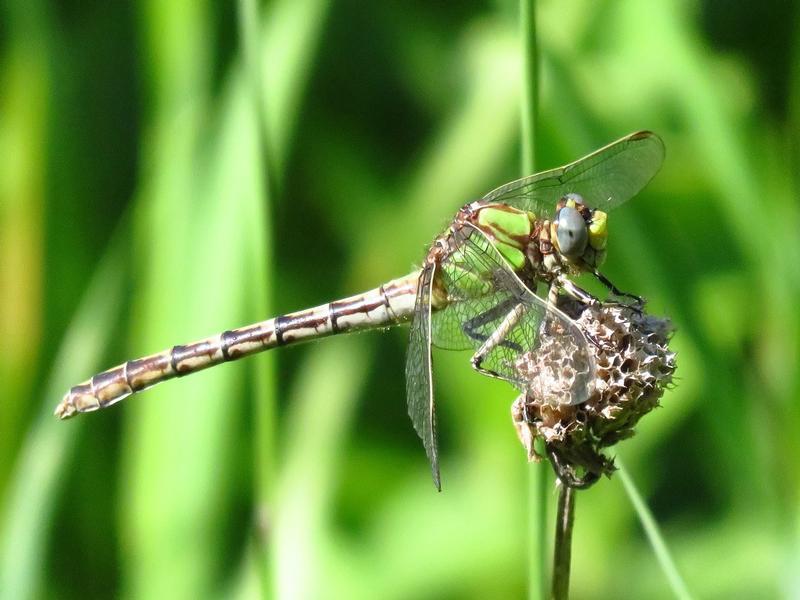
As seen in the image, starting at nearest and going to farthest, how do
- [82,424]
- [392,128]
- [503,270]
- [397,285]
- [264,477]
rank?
[264,477] → [503,270] → [397,285] → [82,424] → [392,128]

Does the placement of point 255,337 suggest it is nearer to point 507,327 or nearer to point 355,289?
point 507,327

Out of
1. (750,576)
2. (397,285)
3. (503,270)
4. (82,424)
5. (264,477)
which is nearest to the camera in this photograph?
(264,477)

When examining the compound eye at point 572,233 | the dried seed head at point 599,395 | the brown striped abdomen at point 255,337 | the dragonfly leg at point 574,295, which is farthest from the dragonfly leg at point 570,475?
the brown striped abdomen at point 255,337

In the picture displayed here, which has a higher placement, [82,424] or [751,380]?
[82,424]

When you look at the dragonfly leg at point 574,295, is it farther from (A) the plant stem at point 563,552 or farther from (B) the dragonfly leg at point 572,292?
(A) the plant stem at point 563,552

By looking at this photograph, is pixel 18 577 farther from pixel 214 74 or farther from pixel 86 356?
pixel 214 74

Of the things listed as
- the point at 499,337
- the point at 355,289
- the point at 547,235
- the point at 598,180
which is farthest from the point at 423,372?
the point at 355,289

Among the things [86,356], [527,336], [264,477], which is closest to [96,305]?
[86,356]
